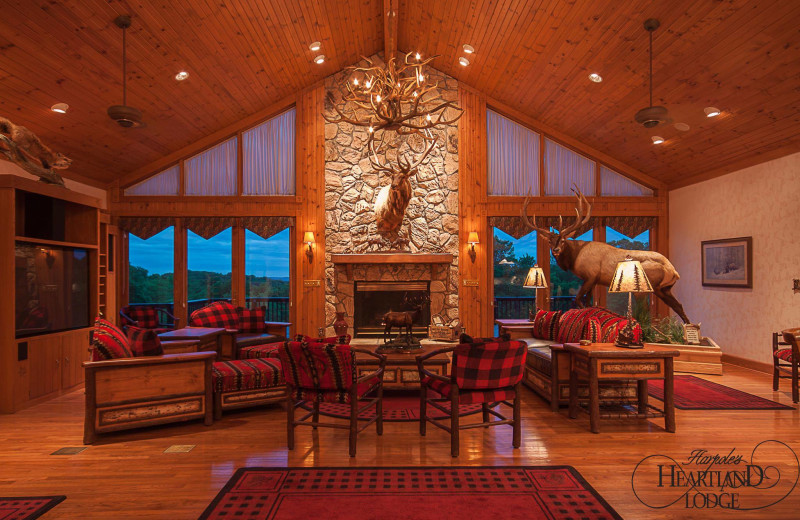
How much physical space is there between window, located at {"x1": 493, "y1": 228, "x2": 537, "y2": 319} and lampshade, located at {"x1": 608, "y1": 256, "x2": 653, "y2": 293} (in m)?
4.14

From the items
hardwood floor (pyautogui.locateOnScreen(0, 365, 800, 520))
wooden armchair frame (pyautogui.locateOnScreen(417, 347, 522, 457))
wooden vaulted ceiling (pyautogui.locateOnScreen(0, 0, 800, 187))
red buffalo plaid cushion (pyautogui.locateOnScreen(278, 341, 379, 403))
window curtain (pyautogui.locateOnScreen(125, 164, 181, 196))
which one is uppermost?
wooden vaulted ceiling (pyautogui.locateOnScreen(0, 0, 800, 187))

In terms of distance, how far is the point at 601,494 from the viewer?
114 inches

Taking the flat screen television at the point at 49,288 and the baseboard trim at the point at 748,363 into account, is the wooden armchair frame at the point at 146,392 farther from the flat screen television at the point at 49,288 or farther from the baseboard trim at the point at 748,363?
the baseboard trim at the point at 748,363

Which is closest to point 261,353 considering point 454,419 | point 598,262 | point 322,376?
point 322,376

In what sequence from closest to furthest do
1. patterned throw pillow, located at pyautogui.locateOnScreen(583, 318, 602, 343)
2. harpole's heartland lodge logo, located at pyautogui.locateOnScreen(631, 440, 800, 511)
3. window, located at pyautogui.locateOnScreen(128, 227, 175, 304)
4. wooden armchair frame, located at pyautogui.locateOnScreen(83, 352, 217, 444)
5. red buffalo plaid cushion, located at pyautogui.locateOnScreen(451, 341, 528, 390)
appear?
harpole's heartland lodge logo, located at pyautogui.locateOnScreen(631, 440, 800, 511) < red buffalo plaid cushion, located at pyautogui.locateOnScreen(451, 341, 528, 390) < wooden armchair frame, located at pyautogui.locateOnScreen(83, 352, 217, 444) < patterned throw pillow, located at pyautogui.locateOnScreen(583, 318, 602, 343) < window, located at pyautogui.locateOnScreen(128, 227, 175, 304)

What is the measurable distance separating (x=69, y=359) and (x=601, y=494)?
5.64 meters

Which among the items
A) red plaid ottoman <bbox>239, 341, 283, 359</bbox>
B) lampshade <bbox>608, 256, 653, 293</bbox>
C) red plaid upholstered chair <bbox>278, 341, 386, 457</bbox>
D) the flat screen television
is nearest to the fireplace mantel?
red plaid ottoman <bbox>239, 341, 283, 359</bbox>

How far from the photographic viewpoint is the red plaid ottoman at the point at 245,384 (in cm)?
441

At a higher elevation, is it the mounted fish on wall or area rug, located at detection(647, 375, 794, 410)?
the mounted fish on wall

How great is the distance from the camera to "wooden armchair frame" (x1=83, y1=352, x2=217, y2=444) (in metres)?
3.87

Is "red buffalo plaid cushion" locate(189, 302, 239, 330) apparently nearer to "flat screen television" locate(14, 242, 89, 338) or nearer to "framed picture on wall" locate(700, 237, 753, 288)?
"flat screen television" locate(14, 242, 89, 338)

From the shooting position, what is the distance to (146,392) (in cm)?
404

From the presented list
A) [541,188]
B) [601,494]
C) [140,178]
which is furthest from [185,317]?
[601,494]

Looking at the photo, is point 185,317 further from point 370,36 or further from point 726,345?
point 726,345
